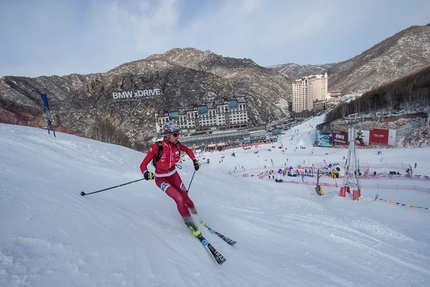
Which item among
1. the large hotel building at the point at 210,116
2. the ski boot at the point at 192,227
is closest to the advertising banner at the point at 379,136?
the ski boot at the point at 192,227

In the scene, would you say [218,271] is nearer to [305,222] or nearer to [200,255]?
[200,255]

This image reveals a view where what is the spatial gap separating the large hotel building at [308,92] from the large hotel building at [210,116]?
2274 inches

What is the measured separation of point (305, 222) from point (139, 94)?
13299cm

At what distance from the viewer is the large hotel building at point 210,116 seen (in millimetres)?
102438

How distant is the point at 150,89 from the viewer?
13038 cm

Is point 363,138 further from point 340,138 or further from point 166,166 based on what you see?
point 166,166

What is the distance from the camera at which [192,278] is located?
3002mm

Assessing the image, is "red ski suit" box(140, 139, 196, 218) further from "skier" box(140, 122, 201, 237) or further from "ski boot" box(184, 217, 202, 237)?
"ski boot" box(184, 217, 202, 237)

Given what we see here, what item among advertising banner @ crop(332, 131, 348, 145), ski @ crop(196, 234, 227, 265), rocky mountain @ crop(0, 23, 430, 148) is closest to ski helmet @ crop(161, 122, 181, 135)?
ski @ crop(196, 234, 227, 265)

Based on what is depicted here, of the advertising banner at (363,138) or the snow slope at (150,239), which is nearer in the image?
the snow slope at (150,239)

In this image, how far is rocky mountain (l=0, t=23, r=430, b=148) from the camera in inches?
4299

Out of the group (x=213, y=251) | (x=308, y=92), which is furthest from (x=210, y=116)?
(x=213, y=251)

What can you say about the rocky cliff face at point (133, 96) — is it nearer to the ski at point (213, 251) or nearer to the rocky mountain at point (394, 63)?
the rocky mountain at point (394, 63)

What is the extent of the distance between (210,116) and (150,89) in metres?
49.5
